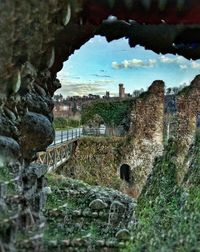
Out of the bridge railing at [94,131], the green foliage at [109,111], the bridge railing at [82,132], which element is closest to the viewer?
the bridge railing at [82,132]

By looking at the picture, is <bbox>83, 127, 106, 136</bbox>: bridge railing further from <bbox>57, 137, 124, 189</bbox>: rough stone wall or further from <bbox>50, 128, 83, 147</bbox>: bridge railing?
<bbox>57, 137, 124, 189</bbox>: rough stone wall

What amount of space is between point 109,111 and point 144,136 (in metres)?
2.52

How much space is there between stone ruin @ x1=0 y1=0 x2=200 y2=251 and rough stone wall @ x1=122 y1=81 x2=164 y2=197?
17837 mm

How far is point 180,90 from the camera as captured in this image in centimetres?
1852

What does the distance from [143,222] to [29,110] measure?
1019 millimetres

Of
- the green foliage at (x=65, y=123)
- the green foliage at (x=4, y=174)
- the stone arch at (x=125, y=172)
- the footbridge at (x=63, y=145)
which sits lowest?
the stone arch at (x=125, y=172)

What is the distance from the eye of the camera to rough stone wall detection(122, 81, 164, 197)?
2006 centimetres

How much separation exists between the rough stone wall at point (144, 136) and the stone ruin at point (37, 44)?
17837mm

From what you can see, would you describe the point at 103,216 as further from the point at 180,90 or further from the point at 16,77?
the point at 180,90

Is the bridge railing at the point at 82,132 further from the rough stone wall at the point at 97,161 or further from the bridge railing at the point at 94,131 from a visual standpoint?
the rough stone wall at the point at 97,161

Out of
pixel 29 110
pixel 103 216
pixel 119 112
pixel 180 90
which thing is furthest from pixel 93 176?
pixel 29 110

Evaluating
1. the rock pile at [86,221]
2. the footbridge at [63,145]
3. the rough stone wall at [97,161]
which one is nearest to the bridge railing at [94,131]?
the footbridge at [63,145]

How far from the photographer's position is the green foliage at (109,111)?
21.7 metres

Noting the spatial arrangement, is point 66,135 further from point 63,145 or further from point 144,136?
point 144,136
